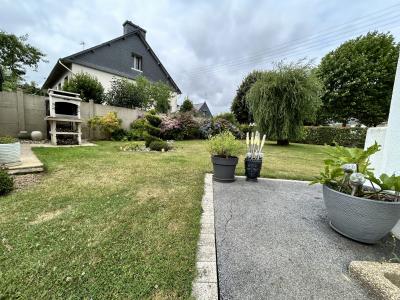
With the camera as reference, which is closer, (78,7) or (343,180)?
(343,180)

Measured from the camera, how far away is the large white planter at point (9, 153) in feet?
9.61

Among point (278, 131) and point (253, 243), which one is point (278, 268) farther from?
point (278, 131)

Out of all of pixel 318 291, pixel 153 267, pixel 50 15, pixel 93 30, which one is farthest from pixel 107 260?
pixel 93 30

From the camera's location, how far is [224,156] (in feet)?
10.9

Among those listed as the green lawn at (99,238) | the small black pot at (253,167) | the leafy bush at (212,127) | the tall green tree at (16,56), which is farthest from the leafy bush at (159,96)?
the small black pot at (253,167)

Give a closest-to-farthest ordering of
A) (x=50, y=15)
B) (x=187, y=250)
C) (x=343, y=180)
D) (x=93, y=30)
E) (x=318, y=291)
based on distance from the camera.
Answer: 1. (x=318, y=291)
2. (x=187, y=250)
3. (x=343, y=180)
4. (x=50, y=15)
5. (x=93, y=30)

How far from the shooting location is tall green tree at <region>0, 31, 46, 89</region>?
1424 cm

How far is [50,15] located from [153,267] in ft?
42.9

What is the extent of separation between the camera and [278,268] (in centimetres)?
136

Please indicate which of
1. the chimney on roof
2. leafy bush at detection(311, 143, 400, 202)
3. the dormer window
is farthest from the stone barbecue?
the chimney on roof

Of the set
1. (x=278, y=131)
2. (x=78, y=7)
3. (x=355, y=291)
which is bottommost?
(x=355, y=291)

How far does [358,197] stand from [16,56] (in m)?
23.0

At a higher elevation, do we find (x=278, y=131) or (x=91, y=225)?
(x=278, y=131)

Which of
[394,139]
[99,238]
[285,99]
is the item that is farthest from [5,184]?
[285,99]
